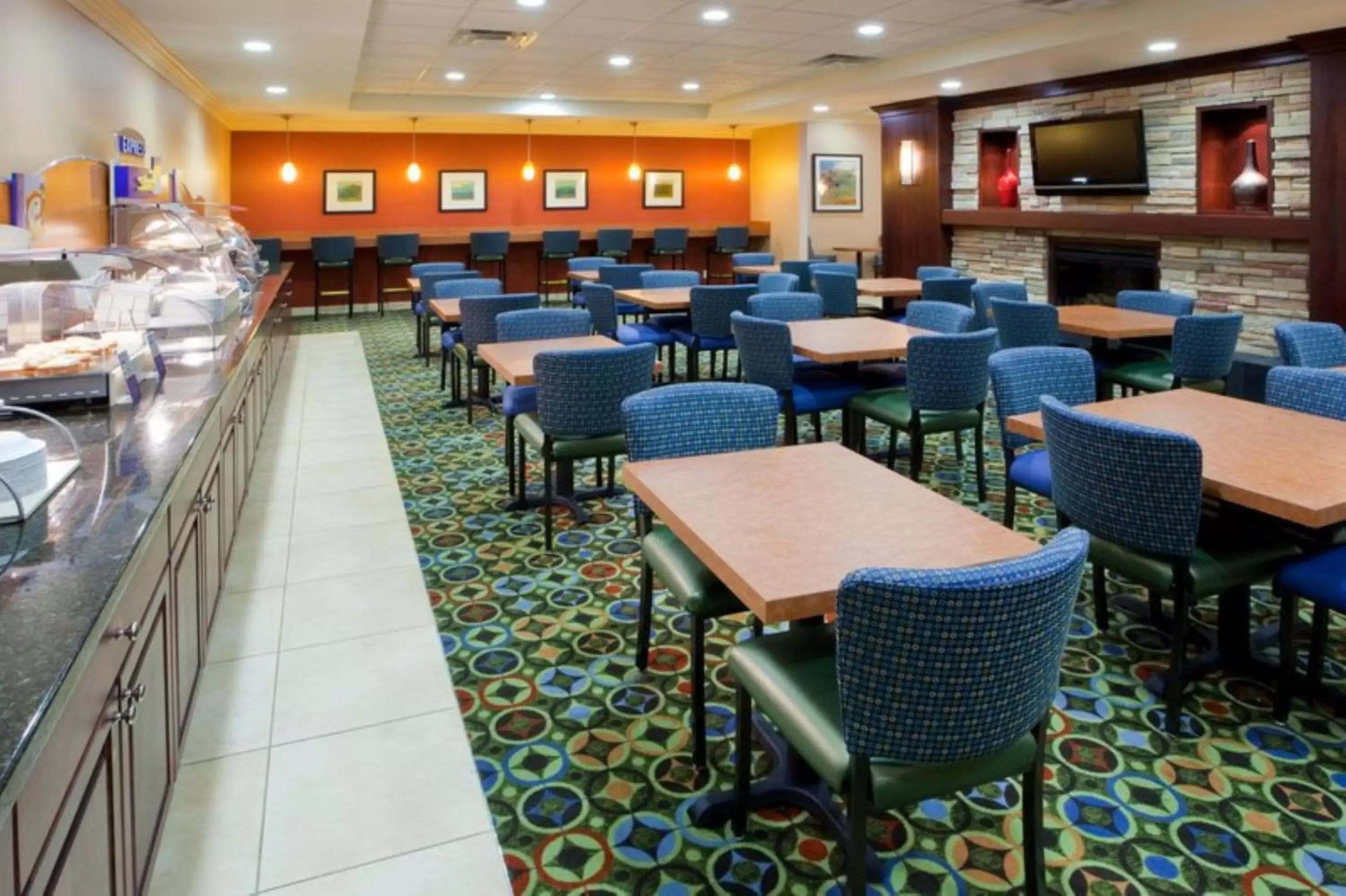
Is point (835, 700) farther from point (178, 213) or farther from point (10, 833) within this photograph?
point (178, 213)

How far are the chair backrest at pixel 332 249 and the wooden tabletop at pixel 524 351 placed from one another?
28.1ft

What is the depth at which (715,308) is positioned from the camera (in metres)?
6.52

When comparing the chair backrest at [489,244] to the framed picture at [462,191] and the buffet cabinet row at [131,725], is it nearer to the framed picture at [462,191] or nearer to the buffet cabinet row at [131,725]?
the framed picture at [462,191]

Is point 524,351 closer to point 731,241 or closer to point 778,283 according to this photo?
point 778,283

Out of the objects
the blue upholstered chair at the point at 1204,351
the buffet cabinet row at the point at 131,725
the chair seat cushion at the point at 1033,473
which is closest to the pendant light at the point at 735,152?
the blue upholstered chair at the point at 1204,351

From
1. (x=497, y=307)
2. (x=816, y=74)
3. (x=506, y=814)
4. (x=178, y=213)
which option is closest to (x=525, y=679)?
(x=506, y=814)

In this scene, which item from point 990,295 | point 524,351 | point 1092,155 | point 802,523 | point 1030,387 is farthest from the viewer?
point 1092,155

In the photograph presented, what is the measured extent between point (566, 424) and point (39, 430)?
1849 millimetres

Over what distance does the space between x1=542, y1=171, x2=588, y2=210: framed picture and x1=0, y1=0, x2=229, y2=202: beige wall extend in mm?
7173

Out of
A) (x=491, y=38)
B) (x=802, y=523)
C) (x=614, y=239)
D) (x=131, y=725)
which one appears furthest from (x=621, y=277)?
(x=131, y=725)

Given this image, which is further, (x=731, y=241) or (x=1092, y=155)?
(x=731, y=241)

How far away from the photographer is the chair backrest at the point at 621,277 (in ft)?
27.3

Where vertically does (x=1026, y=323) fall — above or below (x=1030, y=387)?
above

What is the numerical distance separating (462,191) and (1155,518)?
43.1 ft
